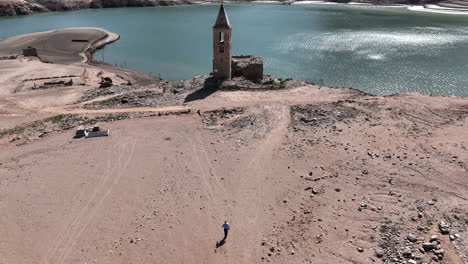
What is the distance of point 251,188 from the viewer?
25.9 meters

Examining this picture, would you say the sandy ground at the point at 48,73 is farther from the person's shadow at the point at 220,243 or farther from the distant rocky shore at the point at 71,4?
the distant rocky shore at the point at 71,4

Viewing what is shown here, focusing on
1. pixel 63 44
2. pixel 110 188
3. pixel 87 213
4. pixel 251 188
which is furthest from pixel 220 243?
pixel 63 44

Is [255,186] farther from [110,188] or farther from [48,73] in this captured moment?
[48,73]

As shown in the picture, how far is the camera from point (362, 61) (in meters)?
67.9

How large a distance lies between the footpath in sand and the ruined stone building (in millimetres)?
4583

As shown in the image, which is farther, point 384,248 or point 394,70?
point 394,70

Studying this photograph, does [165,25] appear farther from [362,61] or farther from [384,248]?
[384,248]

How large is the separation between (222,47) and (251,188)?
21020mm

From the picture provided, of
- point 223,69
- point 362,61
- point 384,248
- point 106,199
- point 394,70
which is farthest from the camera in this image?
point 362,61

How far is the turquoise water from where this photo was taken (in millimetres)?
60097

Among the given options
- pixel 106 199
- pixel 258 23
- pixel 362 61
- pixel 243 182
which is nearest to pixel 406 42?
pixel 362 61

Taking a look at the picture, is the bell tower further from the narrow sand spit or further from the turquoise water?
the narrow sand spit

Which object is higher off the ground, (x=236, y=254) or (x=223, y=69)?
(x=223, y=69)

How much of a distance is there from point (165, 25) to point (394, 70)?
2786 inches
